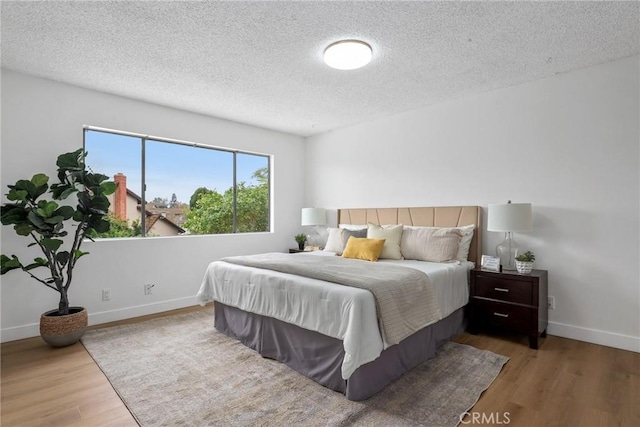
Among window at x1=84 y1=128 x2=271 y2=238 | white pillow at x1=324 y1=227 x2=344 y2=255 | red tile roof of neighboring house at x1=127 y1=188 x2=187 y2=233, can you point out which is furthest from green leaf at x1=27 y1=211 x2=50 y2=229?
white pillow at x1=324 y1=227 x2=344 y2=255

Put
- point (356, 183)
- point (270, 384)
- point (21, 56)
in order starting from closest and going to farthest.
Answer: point (270, 384), point (21, 56), point (356, 183)

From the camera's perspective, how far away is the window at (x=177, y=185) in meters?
3.95

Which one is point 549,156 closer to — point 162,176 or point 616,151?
point 616,151

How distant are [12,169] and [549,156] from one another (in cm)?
522

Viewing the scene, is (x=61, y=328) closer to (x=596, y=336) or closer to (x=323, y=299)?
(x=323, y=299)

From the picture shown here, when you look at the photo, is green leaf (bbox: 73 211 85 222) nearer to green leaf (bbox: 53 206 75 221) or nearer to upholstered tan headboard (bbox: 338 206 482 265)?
green leaf (bbox: 53 206 75 221)

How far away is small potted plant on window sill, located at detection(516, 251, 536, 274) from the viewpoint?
2.92 m

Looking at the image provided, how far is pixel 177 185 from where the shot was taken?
475 cm

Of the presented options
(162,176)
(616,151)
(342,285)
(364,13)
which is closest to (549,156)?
(616,151)

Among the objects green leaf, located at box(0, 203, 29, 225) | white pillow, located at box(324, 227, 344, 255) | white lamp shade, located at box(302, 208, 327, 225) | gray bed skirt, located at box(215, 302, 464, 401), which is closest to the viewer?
gray bed skirt, located at box(215, 302, 464, 401)

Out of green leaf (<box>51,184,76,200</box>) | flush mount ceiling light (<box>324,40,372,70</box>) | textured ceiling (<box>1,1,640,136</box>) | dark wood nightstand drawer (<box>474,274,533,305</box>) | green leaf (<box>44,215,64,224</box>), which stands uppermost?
textured ceiling (<box>1,1,640,136</box>)

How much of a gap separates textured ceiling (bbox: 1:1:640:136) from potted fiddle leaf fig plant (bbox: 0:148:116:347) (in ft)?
3.23

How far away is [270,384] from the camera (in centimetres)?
223

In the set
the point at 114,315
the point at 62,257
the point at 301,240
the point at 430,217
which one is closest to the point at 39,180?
the point at 62,257
